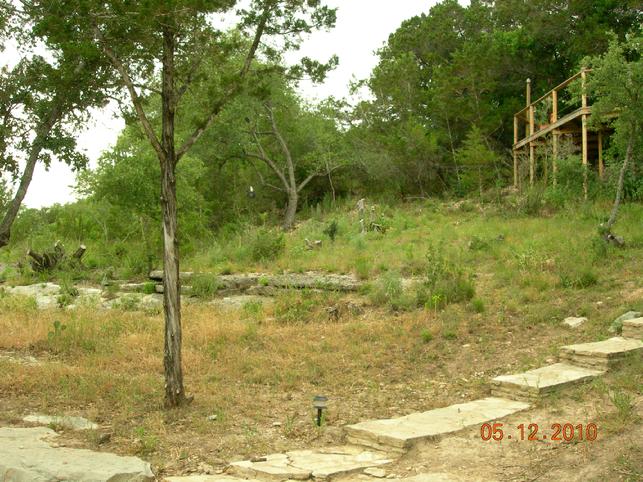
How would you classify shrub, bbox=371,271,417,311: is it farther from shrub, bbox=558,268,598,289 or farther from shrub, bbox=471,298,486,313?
shrub, bbox=558,268,598,289

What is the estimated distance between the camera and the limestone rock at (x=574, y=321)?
1016 centimetres

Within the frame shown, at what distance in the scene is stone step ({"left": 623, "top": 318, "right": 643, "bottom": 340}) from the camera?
8867 mm

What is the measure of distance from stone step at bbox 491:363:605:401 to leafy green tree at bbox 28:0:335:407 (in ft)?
11.7

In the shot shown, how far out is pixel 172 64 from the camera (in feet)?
26.4

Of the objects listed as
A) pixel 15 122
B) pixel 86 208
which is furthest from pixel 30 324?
pixel 86 208

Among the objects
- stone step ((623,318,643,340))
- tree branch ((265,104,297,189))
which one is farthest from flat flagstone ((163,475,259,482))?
tree branch ((265,104,297,189))

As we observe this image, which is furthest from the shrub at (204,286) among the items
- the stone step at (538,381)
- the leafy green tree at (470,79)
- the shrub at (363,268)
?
the leafy green tree at (470,79)

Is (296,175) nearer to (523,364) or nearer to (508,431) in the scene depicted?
(523,364)

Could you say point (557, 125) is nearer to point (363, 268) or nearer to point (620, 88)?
point (620, 88)

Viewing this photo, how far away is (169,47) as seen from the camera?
318 inches

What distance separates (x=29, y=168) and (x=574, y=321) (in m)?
7.90

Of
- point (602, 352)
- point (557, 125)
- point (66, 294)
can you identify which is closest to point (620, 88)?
point (557, 125)

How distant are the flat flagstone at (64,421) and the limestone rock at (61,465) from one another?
0.69 m

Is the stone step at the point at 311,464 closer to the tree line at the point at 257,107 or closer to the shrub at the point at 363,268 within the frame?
the tree line at the point at 257,107
